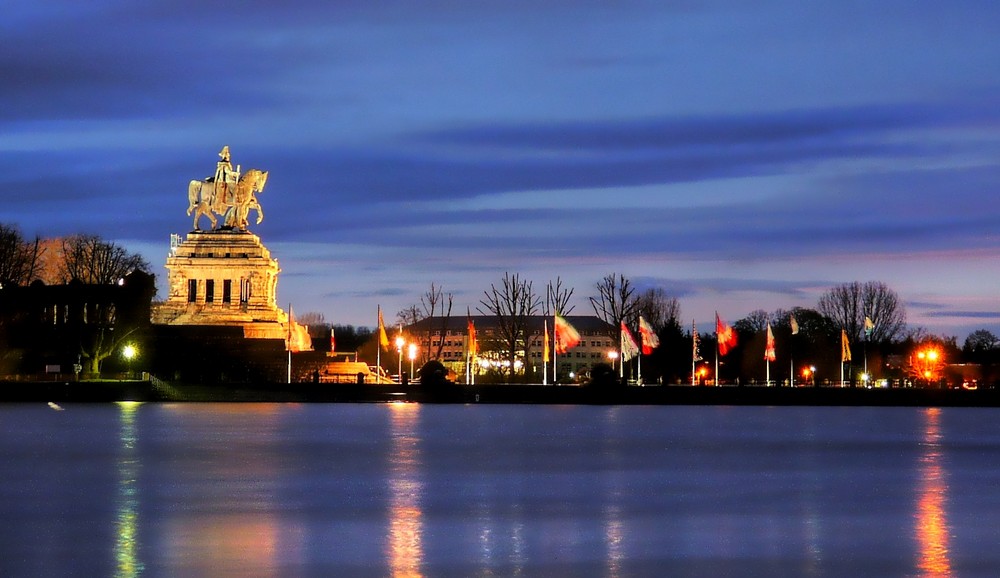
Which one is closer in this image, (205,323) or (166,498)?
(166,498)

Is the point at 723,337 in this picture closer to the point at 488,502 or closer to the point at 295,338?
the point at 295,338

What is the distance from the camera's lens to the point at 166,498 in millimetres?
33031

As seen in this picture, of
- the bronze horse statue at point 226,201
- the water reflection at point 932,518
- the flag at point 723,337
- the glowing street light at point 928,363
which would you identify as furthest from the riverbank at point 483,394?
the water reflection at point 932,518

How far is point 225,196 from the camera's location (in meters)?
112

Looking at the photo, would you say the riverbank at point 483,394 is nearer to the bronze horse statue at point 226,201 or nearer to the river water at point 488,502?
the bronze horse statue at point 226,201

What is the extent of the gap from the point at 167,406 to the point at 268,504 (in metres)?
57.7

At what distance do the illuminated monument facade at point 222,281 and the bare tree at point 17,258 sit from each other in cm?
1223

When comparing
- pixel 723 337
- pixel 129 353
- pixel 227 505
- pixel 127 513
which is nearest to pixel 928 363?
→ pixel 723 337

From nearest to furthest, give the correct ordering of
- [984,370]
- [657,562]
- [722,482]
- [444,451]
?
[657,562]
[722,482]
[444,451]
[984,370]

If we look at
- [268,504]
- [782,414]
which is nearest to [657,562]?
[268,504]

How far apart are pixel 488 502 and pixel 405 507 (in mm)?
1965

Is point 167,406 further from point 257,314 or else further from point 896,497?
point 896,497

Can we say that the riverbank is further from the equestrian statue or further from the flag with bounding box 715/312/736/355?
the equestrian statue

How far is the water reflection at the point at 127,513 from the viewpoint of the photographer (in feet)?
76.3
